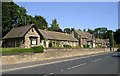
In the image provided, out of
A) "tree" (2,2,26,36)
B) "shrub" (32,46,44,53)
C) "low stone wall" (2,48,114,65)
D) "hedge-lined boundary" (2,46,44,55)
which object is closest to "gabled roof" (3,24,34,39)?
"tree" (2,2,26,36)

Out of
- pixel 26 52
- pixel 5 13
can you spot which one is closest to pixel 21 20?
pixel 5 13

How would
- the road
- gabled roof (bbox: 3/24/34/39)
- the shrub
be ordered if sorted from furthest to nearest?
1. gabled roof (bbox: 3/24/34/39)
2. the shrub
3. the road

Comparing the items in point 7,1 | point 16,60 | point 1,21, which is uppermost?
point 7,1

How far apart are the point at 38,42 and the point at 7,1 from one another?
1493cm

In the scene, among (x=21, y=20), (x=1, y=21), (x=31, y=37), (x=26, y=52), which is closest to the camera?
(x=26, y=52)

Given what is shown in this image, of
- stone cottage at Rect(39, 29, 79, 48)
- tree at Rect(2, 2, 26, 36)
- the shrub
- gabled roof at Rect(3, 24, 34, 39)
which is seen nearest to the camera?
the shrub

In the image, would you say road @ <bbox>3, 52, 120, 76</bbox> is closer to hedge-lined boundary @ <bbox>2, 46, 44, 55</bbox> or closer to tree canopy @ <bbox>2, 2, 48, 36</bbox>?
hedge-lined boundary @ <bbox>2, 46, 44, 55</bbox>

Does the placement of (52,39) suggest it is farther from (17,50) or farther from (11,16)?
(17,50)

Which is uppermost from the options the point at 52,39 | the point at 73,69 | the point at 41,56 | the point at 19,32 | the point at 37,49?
the point at 19,32

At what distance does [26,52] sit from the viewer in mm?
38531

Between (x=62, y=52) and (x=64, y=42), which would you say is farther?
(x=64, y=42)

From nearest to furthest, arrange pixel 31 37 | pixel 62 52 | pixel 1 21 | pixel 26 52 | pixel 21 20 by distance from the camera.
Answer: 1. pixel 26 52
2. pixel 62 52
3. pixel 31 37
4. pixel 1 21
5. pixel 21 20

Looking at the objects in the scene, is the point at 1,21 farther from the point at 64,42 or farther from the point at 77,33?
the point at 77,33

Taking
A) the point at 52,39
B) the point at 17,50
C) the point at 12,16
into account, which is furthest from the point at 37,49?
the point at 52,39
